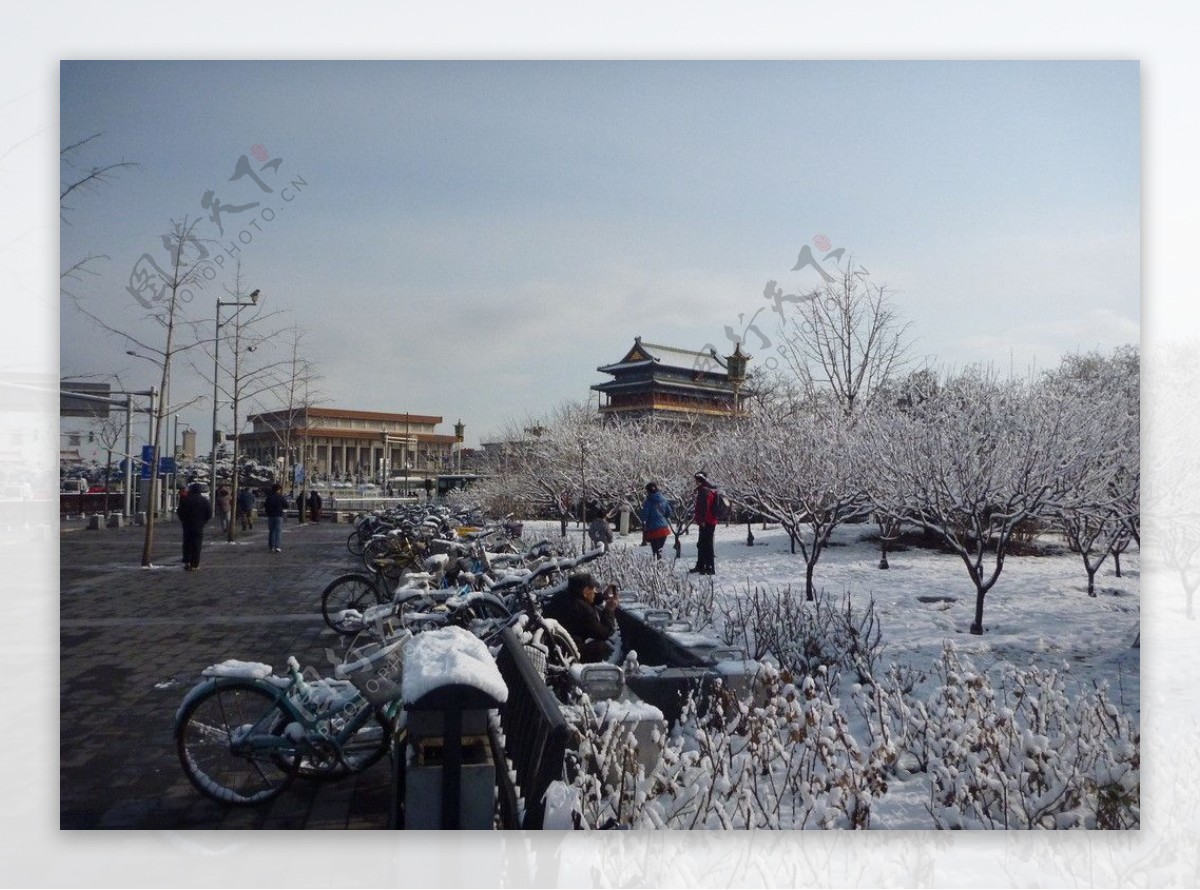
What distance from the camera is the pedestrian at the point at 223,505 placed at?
28.7 feet

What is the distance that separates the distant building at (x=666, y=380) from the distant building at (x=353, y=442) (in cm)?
111

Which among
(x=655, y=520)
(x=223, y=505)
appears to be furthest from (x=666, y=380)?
(x=223, y=505)

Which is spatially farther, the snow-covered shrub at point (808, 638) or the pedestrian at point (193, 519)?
the pedestrian at point (193, 519)

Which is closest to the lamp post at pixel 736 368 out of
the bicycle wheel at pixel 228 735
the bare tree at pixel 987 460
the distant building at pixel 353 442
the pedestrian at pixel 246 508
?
the bare tree at pixel 987 460

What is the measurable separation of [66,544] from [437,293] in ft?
7.48

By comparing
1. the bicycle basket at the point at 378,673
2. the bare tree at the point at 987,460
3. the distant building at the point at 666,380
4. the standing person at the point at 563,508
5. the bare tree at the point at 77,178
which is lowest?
the bicycle basket at the point at 378,673

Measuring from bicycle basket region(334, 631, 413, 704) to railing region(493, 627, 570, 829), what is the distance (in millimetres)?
504

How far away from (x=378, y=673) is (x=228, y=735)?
2.17 feet

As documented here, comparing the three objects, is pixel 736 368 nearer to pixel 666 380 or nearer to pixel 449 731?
pixel 666 380

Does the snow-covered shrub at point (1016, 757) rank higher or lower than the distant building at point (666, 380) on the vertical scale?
lower

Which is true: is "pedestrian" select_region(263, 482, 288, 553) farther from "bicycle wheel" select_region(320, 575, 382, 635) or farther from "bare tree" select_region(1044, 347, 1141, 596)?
"bare tree" select_region(1044, 347, 1141, 596)

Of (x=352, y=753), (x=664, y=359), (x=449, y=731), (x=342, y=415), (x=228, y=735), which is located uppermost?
(x=664, y=359)

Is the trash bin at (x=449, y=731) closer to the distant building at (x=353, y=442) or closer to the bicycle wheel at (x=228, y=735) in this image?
the bicycle wheel at (x=228, y=735)

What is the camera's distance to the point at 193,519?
8.11 m
